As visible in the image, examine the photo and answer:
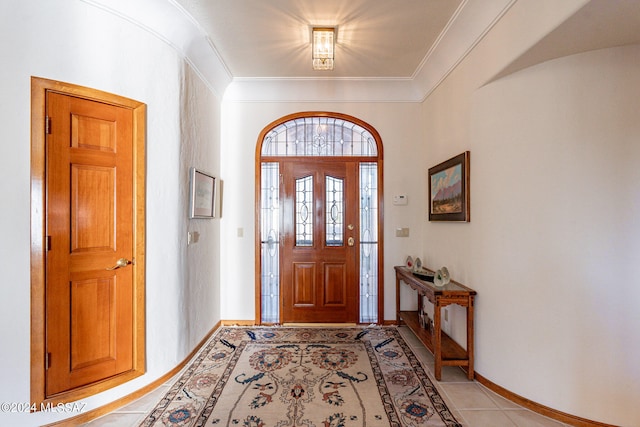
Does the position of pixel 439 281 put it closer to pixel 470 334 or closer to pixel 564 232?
pixel 470 334

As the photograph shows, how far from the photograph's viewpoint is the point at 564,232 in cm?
206

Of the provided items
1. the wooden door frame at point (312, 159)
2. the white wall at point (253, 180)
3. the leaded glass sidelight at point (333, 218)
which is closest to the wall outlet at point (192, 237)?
the white wall at point (253, 180)

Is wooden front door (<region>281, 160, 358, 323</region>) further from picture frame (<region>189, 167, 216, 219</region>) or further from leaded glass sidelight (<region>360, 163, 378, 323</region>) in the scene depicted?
picture frame (<region>189, 167, 216, 219</region>)

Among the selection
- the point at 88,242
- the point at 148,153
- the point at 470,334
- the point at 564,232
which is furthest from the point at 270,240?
the point at 564,232

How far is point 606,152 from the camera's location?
197cm

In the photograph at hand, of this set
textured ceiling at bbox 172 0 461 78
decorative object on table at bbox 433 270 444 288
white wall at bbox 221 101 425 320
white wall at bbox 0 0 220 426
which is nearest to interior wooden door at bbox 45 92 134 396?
white wall at bbox 0 0 220 426

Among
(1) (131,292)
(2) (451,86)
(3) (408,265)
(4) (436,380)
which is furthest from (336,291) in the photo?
(2) (451,86)

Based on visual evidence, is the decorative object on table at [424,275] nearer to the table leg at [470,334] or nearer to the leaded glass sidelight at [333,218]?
the table leg at [470,334]

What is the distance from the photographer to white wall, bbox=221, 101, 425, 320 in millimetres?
3922

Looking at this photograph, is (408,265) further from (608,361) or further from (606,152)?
(606,152)

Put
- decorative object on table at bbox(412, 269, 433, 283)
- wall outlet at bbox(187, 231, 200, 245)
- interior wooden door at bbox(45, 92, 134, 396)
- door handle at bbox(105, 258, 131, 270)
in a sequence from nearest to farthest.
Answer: interior wooden door at bbox(45, 92, 134, 396)
door handle at bbox(105, 258, 131, 270)
wall outlet at bbox(187, 231, 200, 245)
decorative object on table at bbox(412, 269, 433, 283)

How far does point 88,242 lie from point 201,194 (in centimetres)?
113

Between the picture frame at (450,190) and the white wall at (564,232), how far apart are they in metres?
0.23

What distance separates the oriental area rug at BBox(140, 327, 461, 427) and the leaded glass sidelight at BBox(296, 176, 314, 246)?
1210 millimetres
